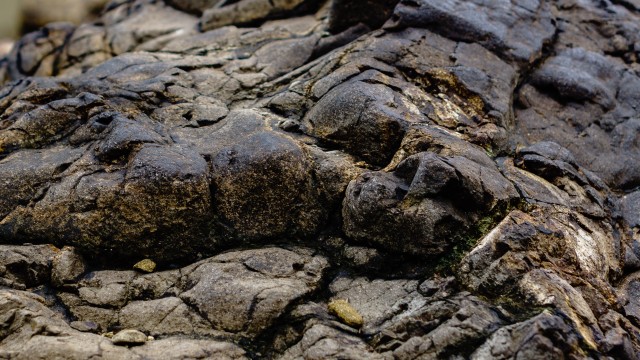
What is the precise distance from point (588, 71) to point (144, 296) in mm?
7591

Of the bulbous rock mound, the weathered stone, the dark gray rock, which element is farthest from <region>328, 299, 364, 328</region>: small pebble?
the dark gray rock

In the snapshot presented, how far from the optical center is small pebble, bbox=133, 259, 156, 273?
6.56 metres

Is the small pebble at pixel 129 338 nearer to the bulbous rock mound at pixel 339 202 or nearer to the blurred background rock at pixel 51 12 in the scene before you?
the bulbous rock mound at pixel 339 202

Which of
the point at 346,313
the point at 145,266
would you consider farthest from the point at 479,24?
the point at 145,266

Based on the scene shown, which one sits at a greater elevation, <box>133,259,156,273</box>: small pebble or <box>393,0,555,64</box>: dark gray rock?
<box>393,0,555,64</box>: dark gray rock

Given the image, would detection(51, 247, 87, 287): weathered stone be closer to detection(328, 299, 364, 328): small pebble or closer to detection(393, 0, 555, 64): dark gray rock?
detection(328, 299, 364, 328): small pebble

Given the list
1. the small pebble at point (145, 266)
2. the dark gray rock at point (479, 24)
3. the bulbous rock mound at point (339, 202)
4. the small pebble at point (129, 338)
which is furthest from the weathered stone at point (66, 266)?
the dark gray rock at point (479, 24)

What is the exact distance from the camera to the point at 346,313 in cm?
582

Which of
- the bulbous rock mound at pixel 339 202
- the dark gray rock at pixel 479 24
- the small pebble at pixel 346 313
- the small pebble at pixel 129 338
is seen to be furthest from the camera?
the dark gray rock at pixel 479 24

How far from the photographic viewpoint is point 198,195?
6.66 meters

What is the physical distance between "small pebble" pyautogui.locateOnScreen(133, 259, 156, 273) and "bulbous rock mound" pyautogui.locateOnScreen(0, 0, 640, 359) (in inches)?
1.6

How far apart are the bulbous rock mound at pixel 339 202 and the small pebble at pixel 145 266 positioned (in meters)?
0.04

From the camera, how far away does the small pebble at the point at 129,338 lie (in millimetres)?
5430

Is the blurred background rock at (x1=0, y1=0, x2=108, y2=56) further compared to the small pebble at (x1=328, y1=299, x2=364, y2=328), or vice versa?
the blurred background rock at (x1=0, y1=0, x2=108, y2=56)
